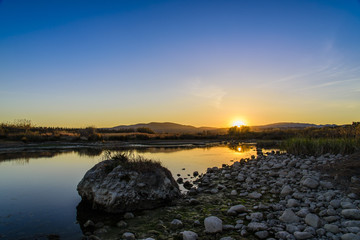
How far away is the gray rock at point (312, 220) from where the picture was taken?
5047 mm

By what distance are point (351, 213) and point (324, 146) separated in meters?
11.5

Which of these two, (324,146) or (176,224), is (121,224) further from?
(324,146)

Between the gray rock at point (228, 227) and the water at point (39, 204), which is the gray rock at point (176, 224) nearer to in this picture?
the gray rock at point (228, 227)

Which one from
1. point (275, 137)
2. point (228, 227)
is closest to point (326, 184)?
point (228, 227)

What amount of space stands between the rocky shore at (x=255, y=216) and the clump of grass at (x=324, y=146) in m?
5.84

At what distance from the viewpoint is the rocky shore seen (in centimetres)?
503

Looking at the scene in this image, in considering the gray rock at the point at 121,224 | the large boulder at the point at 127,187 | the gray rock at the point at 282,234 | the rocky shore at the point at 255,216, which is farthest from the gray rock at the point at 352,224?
the gray rock at the point at 121,224

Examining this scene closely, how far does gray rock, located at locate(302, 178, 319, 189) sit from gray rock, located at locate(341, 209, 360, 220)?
96.5 inches

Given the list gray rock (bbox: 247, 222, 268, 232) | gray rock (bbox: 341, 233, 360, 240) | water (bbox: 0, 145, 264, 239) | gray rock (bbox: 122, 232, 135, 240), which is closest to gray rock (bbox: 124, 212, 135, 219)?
water (bbox: 0, 145, 264, 239)

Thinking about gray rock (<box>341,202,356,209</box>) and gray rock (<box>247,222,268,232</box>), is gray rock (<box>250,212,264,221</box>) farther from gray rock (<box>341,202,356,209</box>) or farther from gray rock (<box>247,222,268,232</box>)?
gray rock (<box>341,202,356,209</box>)

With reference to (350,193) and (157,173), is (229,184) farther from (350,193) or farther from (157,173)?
(350,193)

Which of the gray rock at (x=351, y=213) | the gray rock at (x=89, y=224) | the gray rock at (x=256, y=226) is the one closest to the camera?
the gray rock at (x=351, y=213)

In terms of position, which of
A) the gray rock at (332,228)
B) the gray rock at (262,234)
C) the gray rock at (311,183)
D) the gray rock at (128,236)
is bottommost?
the gray rock at (128,236)

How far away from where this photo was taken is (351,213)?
520cm
